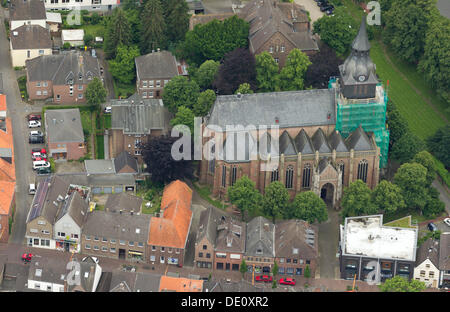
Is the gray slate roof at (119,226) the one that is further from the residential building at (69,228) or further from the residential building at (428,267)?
the residential building at (428,267)

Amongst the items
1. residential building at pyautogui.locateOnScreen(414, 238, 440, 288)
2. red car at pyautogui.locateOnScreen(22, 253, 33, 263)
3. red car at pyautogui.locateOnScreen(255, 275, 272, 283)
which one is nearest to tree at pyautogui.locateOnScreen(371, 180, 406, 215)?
residential building at pyautogui.locateOnScreen(414, 238, 440, 288)

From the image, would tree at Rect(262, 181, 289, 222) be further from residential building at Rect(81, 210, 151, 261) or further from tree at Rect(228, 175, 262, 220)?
residential building at Rect(81, 210, 151, 261)

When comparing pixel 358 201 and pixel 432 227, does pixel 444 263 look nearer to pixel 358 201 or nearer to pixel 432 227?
pixel 432 227

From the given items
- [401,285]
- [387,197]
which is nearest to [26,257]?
[401,285]

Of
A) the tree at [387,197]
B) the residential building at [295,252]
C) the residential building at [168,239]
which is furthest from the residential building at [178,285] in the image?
the tree at [387,197]

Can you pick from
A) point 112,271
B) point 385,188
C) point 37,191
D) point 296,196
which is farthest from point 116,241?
point 385,188
